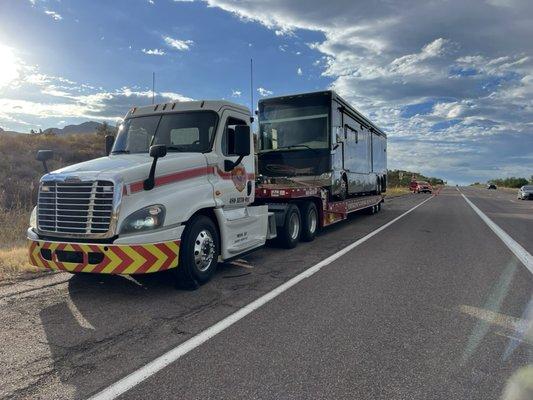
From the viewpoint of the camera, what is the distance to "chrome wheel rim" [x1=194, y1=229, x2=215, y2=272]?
6.30m

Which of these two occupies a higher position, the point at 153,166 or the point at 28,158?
the point at 28,158

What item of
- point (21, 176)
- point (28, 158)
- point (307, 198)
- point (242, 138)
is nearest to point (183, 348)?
point (242, 138)

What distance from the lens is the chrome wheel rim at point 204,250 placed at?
6297 millimetres

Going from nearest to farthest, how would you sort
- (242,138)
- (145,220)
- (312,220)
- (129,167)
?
(145,220)
(129,167)
(242,138)
(312,220)

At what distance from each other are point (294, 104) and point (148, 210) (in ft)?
24.1

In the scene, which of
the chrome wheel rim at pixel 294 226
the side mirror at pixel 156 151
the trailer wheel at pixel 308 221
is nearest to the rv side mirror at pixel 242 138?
the side mirror at pixel 156 151

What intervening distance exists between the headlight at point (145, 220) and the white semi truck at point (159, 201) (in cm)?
1

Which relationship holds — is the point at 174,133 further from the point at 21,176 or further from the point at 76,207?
the point at 21,176

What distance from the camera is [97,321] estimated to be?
4.95m

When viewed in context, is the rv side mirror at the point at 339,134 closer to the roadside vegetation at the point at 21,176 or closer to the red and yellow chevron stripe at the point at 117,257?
the red and yellow chevron stripe at the point at 117,257

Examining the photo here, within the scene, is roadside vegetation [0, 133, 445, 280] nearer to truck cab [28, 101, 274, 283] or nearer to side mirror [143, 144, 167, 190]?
truck cab [28, 101, 274, 283]

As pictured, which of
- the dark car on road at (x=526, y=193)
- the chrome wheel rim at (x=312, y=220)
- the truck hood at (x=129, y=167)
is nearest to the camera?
the truck hood at (x=129, y=167)

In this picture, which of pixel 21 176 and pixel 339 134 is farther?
pixel 21 176

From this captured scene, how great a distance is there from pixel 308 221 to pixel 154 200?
566cm
